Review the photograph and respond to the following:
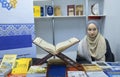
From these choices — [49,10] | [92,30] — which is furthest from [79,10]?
[92,30]

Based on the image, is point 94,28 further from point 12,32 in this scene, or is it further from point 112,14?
point 12,32

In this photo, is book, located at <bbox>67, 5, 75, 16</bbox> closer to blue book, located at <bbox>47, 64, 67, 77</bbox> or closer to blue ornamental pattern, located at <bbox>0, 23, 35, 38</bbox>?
blue ornamental pattern, located at <bbox>0, 23, 35, 38</bbox>

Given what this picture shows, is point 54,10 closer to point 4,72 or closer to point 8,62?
point 8,62

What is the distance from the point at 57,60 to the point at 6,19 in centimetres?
176

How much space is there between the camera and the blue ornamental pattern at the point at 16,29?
3151 mm

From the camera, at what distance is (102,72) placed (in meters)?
1.57

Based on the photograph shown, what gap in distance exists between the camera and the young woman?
2668 millimetres

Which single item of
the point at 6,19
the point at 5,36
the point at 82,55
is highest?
the point at 6,19

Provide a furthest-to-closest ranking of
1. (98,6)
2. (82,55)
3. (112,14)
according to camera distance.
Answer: (98,6) < (112,14) < (82,55)

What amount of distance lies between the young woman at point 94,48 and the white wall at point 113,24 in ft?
0.77

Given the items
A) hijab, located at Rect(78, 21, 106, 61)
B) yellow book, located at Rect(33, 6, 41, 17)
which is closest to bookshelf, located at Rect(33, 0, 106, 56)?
yellow book, located at Rect(33, 6, 41, 17)

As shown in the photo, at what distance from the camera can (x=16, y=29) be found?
10.6 feet

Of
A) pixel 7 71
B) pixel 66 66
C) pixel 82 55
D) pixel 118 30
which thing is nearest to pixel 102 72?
pixel 66 66

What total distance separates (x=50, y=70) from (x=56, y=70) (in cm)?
5
